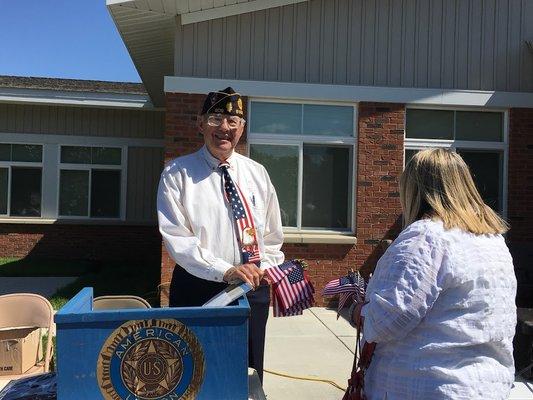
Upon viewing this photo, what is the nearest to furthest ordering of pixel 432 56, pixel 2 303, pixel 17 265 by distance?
pixel 2 303, pixel 432 56, pixel 17 265

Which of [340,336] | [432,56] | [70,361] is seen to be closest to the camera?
[70,361]

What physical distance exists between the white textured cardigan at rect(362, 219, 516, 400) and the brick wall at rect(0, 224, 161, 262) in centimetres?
1060

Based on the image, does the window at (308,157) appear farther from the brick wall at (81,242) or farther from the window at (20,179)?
the window at (20,179)

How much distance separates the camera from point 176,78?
7.00 meters

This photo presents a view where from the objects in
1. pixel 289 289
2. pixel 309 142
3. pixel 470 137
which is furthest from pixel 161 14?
pixel 289 289

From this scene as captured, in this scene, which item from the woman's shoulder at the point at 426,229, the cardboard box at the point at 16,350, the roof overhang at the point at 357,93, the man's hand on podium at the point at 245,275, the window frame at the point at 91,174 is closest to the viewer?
the woman's shoulder at the point at 426,229

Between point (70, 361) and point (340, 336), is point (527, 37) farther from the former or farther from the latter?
point (70, 361)

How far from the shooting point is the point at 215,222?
7.37ft

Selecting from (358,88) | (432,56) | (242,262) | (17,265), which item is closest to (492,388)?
(242,262)

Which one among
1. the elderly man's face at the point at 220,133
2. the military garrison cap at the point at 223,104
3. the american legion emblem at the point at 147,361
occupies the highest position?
the military garrison cap at the point at 223,104

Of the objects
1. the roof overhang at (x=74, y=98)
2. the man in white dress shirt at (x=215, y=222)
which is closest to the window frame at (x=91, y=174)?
the roof overhang at (x=74, y=98)

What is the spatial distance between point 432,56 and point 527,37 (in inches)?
54.6

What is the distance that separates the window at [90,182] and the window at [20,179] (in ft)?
1.68

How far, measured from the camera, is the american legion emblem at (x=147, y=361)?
1613mm
